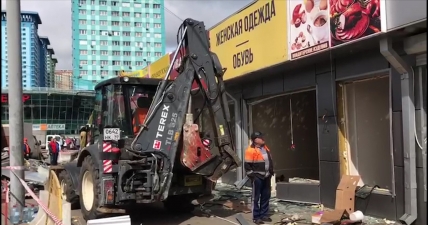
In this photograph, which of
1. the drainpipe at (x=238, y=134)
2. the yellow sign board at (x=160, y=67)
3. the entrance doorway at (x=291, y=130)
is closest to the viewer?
the drainpipe at (x=238, y=134)

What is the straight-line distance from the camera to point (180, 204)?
9.23 m

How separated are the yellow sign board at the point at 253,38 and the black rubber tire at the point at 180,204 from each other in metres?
3.58

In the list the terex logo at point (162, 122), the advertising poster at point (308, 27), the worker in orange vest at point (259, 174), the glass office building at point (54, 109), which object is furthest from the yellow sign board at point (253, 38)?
the glass office building at point (54, 109)

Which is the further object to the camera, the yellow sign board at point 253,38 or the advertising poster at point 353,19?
the yellow sign board at point 253,38

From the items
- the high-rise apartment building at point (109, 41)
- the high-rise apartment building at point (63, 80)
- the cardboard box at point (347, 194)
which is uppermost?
the high-rise apartment building at point (109, 41)

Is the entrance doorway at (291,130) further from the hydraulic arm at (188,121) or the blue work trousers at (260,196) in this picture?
the hydraulic arm at (188,121)

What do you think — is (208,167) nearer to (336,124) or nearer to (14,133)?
(336,124)

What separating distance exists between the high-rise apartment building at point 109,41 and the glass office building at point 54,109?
1164cm

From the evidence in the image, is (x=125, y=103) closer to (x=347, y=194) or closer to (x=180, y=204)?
(x=180, y=204)

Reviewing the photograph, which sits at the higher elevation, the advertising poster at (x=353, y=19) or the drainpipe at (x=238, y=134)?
the advertising poster at (x=353, y=19)

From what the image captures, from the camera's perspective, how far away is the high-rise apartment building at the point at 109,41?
28.7 m

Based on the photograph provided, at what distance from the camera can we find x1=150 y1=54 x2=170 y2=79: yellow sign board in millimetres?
16097

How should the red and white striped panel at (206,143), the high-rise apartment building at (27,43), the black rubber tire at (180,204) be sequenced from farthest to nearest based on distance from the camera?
the black rubber tire at (180,204), the high-rise apartment building at (27,43), the red and white striped panel at (206,143)

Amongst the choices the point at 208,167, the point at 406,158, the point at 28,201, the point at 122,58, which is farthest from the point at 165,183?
the point at 122,58
